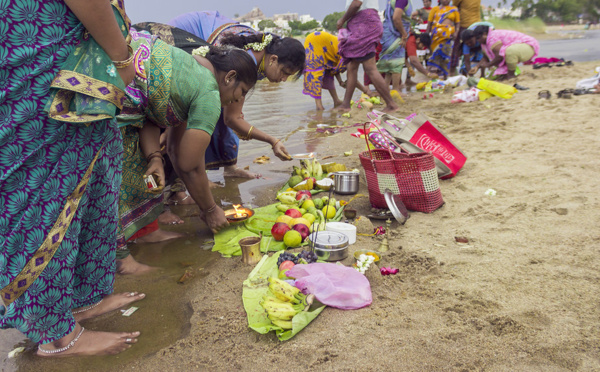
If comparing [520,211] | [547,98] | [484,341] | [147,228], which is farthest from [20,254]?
[547,98]

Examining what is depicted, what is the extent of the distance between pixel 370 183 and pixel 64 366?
2.50m

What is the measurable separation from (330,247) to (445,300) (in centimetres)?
78

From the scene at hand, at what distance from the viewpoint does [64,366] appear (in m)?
1.88

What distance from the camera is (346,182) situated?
3.90 meters

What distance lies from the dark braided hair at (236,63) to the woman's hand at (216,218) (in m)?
1.00

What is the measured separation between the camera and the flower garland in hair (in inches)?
141

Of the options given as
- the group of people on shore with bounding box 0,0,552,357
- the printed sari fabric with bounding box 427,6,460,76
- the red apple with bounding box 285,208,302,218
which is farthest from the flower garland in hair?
the printed sari fabric with bounding box 427,6,460,76

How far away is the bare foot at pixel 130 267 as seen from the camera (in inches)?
107

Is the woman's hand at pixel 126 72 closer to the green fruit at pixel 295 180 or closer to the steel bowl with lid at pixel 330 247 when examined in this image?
the steel bowl with lid at pixel 330 247

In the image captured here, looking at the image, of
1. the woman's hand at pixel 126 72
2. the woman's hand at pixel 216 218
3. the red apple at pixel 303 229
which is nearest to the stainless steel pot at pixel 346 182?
the red apple at pixel 303 229

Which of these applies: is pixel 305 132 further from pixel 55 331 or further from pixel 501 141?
pixel 55 331

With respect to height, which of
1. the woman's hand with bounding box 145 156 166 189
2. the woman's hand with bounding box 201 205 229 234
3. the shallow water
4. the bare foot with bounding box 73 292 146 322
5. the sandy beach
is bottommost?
the sandy beach

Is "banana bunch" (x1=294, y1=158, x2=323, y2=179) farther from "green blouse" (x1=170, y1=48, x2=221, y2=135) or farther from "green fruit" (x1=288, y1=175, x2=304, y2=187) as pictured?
"green blouse" (x1=170, y1=48, x2=221, y2=135)

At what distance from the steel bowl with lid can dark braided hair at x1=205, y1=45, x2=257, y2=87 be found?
1210 mm
